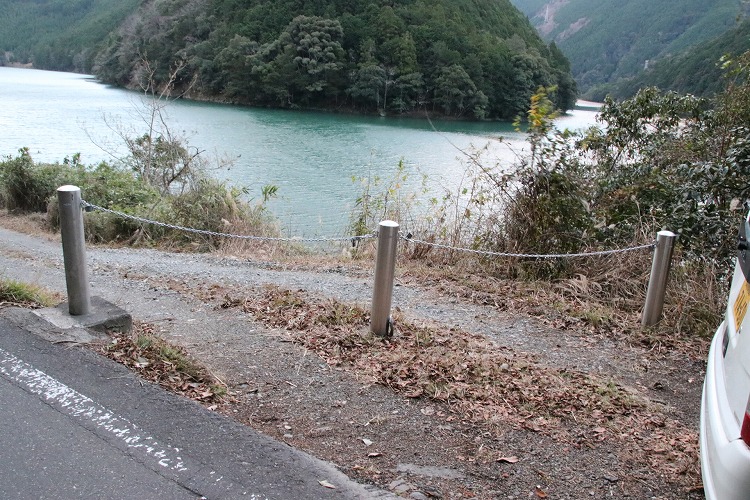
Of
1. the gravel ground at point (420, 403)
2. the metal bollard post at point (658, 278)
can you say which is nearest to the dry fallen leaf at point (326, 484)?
the gravel ground at point (420, 403)

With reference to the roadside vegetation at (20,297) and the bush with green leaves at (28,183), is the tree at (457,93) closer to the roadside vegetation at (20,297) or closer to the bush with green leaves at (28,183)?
the bush with green leaves at (28,183)

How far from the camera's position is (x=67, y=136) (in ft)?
94.7

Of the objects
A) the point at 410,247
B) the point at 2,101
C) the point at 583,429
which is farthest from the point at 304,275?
the point at 2,101

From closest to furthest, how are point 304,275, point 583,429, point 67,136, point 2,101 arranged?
point 583,429, point 304,275, point 67,136, point 2,101

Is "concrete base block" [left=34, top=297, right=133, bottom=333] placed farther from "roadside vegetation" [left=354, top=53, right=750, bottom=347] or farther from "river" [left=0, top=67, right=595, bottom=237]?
"river" [left=0, top=67, right=595, bottom=237]

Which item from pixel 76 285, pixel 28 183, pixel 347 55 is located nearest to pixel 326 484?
pixel 76 285

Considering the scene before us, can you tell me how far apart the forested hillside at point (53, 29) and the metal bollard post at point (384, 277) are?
365 feet

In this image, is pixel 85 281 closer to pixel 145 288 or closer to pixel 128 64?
pixel 145 288

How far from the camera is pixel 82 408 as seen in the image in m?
3.00

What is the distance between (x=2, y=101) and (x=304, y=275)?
45010 mm

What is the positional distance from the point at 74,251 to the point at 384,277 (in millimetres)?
2029

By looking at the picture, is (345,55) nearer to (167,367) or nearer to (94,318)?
(94,318)

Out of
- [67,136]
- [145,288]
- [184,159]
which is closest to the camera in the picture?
[145,288]

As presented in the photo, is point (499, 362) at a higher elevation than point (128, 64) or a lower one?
lower
